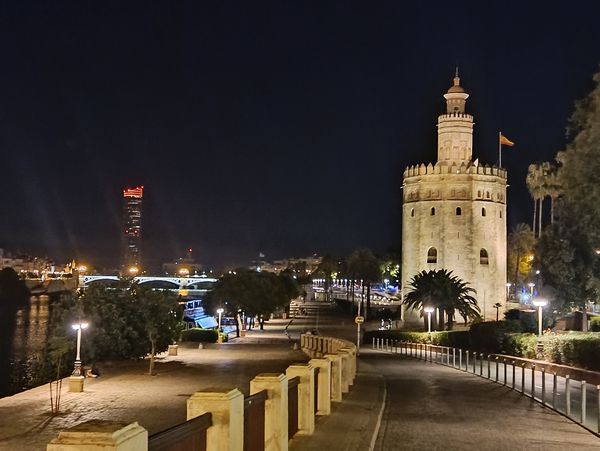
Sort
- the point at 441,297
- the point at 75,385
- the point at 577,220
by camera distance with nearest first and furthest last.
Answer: the point at 75,385 → the point at 577,220 → the point at 441,297

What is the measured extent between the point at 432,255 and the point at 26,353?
3416cm

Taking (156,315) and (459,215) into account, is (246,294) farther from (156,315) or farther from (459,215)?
(156,315)

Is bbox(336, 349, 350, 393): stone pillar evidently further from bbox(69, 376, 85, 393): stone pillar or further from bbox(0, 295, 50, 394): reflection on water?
bbox(0, 295, 50, 394): reflection on water

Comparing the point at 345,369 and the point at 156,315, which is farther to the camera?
the point at 156,315

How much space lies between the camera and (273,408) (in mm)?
9422

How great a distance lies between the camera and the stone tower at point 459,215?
68125 mm

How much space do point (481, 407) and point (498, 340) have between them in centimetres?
2167

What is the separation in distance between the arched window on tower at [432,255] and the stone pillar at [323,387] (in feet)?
182

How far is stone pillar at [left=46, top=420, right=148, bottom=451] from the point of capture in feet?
15.0

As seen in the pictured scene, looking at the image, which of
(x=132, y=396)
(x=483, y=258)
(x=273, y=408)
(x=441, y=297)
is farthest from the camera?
(x=483, y=258)

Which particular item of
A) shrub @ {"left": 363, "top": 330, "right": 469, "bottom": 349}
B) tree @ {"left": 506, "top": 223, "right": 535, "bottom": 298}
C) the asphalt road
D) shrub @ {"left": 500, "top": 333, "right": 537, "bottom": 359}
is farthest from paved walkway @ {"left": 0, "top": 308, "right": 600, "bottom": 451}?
tree @ {"left": 506, "top": 223, "right": 535, "bottom": 298}

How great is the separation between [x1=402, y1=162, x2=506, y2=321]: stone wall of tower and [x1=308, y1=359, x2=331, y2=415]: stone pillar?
5508cm

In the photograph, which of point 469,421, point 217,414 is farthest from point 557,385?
point 217,414

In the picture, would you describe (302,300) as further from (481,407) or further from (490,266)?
(481,407)
